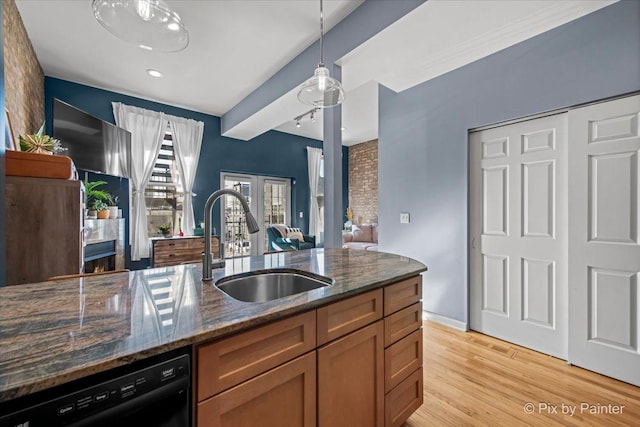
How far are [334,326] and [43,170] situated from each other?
7.30 feet

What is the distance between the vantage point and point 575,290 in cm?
216

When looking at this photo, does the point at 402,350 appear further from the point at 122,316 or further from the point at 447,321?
the point at 447,321

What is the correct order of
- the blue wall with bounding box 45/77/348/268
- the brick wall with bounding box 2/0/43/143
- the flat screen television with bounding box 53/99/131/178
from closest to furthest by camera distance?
the brick wall with bounding box 2/0/43/143, the flat screen television with bounding box 53/99/131/178, the blue wall with bounding box 45/77/348/268

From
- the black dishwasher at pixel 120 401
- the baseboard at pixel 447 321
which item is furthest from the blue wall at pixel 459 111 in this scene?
the black dishwasher at pixel 120 401

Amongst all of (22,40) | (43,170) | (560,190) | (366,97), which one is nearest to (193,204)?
(22,40)

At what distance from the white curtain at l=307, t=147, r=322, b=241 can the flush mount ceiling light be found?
5.12m

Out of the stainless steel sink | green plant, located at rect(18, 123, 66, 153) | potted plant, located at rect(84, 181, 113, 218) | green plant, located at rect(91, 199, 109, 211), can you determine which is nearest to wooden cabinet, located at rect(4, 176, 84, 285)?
green plant, located at rect(18, 123, 66, 153)

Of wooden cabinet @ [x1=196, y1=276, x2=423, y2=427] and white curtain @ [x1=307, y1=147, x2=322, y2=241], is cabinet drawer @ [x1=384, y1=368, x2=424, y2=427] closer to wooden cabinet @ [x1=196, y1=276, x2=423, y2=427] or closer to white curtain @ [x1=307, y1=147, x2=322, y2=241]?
wooden cabinet @ [x1=196, y1=276, x2=423, y2=427]

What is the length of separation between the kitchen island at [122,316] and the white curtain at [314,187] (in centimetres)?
522

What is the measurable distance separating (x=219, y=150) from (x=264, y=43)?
2777 mm

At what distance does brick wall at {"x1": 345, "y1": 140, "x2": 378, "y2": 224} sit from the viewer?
7.05 m

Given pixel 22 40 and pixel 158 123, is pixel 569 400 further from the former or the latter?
pixel 158 123

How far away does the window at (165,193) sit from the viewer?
463cm

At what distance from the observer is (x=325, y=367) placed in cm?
106
